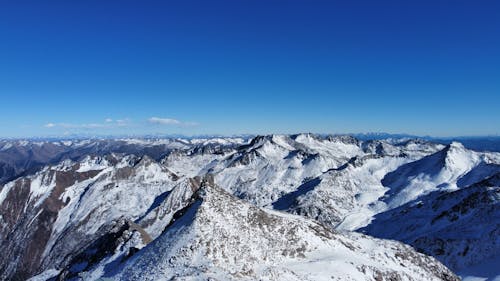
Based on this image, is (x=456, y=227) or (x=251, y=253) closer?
(x=251, y=253)

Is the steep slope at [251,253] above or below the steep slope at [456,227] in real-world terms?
above

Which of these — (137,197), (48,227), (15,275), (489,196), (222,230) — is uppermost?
(222,230)

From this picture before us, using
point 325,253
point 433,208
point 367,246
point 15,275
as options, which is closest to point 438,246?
point 433,208

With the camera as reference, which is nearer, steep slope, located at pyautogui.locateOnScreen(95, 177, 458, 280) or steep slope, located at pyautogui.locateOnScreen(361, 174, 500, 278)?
steep slope, located at pyautogui.locateOnScreen(95, 177, 458, 280)

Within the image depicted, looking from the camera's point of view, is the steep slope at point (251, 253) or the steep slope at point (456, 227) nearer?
the steep slope at point (251, 253)

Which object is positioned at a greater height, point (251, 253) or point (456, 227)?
point (251, 253)

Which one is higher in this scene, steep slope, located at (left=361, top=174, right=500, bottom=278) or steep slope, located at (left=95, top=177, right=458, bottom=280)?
steep slope, located at (left=95, top=177, right=458, bottom=280)

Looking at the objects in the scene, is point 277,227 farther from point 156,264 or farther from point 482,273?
point 482,273

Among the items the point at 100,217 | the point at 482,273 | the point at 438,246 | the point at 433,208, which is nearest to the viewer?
the point at 482,273
